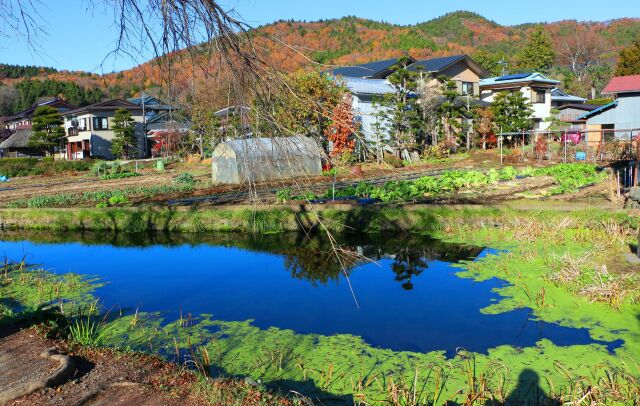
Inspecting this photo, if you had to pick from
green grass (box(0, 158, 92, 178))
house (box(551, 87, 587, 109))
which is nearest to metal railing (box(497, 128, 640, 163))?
house (box(551, 87, 587, 109))

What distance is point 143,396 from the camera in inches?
141

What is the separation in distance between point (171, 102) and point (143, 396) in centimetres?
193

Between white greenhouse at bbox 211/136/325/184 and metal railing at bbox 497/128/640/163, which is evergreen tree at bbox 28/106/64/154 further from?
white greenhouse at bbox 211/136/325/184

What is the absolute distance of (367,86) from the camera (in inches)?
1144

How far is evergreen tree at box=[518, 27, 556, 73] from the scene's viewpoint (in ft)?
178

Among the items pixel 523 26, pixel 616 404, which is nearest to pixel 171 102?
pixel 616 404

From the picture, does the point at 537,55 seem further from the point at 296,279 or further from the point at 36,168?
the point at 296,279

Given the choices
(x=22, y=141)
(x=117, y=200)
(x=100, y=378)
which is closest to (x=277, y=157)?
(x=100, y=378)

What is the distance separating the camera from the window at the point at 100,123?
40062 millimetres

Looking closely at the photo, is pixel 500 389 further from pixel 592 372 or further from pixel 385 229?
pixel 385 229

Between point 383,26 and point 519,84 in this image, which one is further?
point 383,26

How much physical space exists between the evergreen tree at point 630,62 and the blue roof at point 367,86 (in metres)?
20.1

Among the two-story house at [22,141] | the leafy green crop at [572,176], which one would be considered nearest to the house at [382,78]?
the leafy green crop at [572,176]

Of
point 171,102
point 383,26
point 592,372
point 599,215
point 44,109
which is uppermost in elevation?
point 383,26
